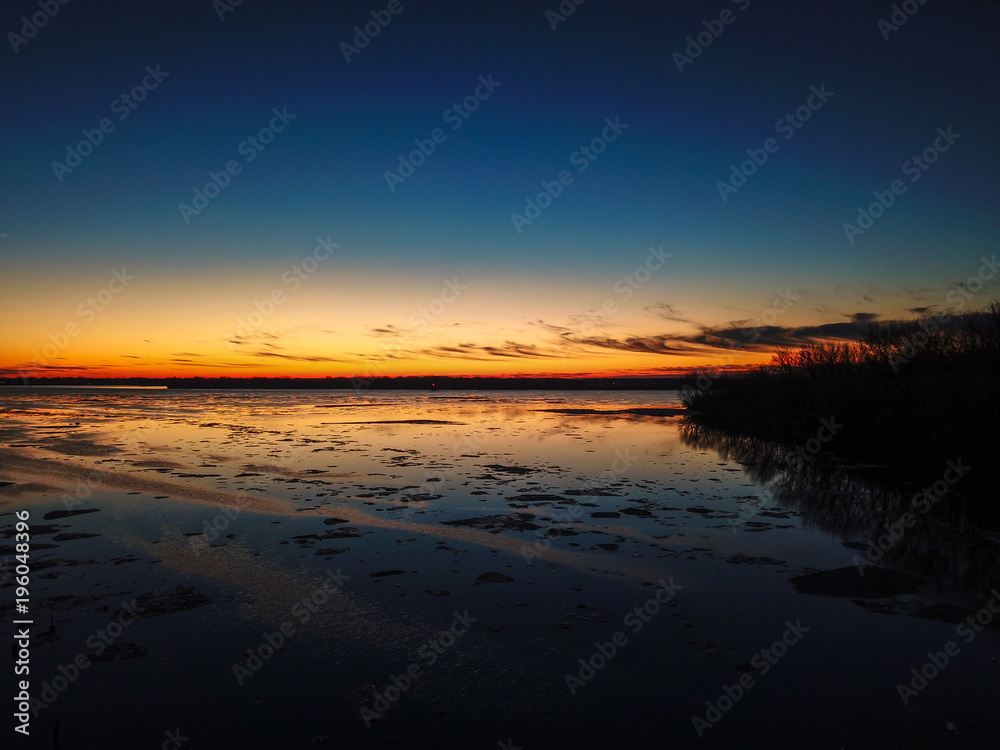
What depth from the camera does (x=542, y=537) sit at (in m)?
9.91

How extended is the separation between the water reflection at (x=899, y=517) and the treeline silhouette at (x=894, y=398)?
186cm

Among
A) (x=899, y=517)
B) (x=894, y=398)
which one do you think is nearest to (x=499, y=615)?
(x=899, y=517)

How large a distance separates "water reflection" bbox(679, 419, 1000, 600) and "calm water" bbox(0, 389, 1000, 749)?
3.6 inches

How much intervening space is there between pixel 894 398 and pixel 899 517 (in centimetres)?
1441

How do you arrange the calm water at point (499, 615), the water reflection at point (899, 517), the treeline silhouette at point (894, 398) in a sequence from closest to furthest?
the calm water at point (499, 615), the water reflection at point (899, 517), the treeline silhouette at point (894, 398)

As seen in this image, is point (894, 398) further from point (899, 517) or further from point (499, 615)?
point (499, 615)

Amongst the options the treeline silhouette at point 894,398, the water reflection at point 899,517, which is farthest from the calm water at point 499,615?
the treeline silhouette at point 894,398

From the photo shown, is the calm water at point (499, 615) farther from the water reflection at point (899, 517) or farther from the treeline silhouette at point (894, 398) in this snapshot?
the treeline silhouette at point (894, 398)

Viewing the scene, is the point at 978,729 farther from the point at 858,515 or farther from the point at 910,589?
the point at 858,515

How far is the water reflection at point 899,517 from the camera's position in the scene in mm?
8391

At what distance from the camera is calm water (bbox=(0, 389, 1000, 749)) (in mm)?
4543

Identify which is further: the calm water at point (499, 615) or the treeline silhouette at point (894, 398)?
the treeline silhouette at point (894, 398)

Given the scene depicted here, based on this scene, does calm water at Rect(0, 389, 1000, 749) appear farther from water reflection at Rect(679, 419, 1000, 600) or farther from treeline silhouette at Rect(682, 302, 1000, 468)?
treeline silhouette at Rect(682, 302, 1000, 468)

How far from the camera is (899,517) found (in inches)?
462
